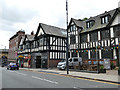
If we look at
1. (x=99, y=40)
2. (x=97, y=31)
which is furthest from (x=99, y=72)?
(x=97, y=31)

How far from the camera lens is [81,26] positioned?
28266 mm

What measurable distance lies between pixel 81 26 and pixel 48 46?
28.7 feet

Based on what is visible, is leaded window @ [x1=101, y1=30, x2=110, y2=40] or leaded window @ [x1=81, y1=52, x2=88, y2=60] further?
leaded window @ [x1=81, y1=52, x2=88, y2=60]

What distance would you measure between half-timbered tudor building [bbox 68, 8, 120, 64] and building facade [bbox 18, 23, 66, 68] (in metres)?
3.12

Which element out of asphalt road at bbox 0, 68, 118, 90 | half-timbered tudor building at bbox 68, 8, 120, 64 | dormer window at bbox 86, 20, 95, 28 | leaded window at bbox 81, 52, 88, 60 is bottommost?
asphalt road at bbox 0, 68, 118, 90

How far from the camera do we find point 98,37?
936 inches

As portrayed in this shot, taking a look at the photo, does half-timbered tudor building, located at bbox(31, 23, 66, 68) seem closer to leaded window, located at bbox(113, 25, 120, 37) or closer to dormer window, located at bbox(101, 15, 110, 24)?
dormer window, located at bbox(101, 15, 110, 24)

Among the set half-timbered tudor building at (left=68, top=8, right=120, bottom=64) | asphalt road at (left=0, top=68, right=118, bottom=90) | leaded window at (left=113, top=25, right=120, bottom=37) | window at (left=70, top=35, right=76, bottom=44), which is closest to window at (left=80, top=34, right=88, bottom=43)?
half-timbered tudor building at (left=68, top=8, right=120, bottom=64)

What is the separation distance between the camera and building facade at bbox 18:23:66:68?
1126 inches

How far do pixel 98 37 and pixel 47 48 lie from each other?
1148 cm

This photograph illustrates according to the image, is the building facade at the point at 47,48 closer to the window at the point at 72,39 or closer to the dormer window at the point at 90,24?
the window at the point at 72,39

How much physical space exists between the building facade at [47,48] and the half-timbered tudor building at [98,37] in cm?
312

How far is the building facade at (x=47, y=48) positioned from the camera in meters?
28.6

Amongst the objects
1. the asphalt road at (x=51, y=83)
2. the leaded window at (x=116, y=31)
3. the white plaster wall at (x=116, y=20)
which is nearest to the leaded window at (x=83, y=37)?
the white plaster wall at (x=116, y=20)
